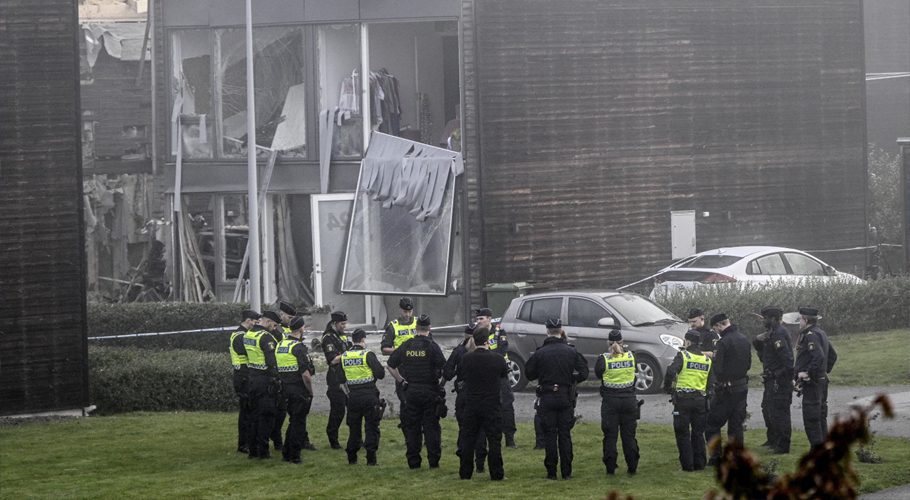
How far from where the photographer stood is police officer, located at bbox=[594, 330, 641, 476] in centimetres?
1341

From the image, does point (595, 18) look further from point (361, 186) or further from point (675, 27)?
point (361, 186)

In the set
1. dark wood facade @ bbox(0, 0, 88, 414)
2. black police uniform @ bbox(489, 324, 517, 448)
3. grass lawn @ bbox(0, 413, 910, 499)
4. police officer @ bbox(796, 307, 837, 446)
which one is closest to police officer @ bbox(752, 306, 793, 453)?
police officer @ bbox(796, 307, 837, 446)

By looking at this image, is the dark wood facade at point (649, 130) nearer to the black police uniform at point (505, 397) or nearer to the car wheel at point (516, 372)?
the car wheel at point (516, 372)

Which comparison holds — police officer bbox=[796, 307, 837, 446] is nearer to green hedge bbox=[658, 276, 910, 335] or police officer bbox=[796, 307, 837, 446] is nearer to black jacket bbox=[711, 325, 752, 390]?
black jacket bbox=[711, 325, 752, 390]

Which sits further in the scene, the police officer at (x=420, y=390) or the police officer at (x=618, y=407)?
the police officer at (x=420, y=390)

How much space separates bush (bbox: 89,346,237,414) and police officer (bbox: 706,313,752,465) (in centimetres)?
827

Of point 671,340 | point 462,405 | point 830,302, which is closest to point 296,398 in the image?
point 462,405

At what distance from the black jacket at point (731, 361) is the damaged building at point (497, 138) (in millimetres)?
15399

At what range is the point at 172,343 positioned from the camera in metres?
25.0

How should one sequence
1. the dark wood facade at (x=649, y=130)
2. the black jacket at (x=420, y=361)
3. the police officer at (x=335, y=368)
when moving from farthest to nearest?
the dark wood facade at (x=649, y=130)
the police officer at (x=335, y=368)
the black jacket at (x=420, y=361)

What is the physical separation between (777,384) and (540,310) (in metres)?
6.23

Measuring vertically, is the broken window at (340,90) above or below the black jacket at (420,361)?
above

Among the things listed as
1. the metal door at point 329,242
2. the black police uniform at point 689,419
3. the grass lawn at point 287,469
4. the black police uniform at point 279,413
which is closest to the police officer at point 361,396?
the grass lawn at point 287,469

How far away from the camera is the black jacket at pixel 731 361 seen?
1388cm
